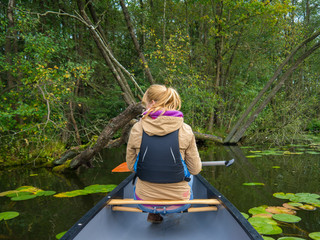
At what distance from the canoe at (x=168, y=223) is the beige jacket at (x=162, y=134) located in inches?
5.4

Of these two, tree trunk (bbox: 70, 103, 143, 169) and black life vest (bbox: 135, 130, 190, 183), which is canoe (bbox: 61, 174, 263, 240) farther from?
tree trunk (bbox: 70, 103, 143, 169)

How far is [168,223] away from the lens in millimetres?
2230

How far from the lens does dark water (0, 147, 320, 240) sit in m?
2.79

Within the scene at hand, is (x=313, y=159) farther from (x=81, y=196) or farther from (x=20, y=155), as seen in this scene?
(x=20, y=155)

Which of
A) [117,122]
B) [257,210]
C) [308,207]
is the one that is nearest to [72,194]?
[117,122]

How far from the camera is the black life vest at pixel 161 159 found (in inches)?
71.5

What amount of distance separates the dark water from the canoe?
2.31 ft

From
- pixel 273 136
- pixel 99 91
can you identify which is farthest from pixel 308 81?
pixel 99 91

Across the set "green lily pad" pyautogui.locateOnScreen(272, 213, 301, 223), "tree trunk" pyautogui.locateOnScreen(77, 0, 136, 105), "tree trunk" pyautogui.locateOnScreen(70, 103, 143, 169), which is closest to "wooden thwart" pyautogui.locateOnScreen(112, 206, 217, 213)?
"green lily pad" pyautogui.locateOnScreen(272, 213, 301, 223)

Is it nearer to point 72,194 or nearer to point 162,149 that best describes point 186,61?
point 72,194

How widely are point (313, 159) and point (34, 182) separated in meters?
6.99

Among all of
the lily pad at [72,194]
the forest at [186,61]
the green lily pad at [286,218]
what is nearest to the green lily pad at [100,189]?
the lily pad at [72,194]

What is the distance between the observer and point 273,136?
9.88m

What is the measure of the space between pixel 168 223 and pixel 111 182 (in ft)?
8.85
